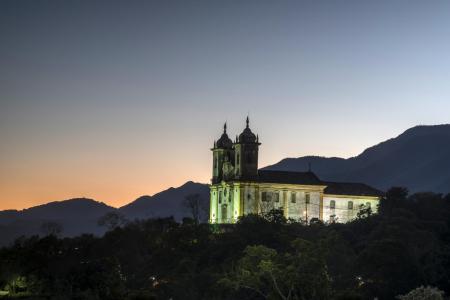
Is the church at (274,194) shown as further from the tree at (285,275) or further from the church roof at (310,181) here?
the tree at (285,275)

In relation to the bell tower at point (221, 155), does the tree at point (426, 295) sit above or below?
below

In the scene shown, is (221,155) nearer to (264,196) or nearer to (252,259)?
(264,196)

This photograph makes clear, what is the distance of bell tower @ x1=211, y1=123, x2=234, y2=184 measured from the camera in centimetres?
12325

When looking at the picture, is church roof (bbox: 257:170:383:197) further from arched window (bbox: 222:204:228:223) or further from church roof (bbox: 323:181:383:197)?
arched window (bbox: 222:204:228:223)

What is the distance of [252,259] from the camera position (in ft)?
256

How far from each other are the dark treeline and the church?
5070 millimetres

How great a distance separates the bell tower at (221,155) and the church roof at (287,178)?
630 cm

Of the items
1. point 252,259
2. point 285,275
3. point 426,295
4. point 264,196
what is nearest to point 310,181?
point 264,196

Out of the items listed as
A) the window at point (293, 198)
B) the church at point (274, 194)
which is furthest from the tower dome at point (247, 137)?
the window at point (293, 198)

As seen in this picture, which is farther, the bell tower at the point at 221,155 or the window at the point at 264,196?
the bell tower at the point at 221,155

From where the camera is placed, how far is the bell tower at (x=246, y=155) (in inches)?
4567

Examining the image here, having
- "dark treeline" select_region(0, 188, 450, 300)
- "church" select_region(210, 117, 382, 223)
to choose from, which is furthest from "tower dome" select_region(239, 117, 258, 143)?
"dark treeline" select_region(0, 188, 450, 300)

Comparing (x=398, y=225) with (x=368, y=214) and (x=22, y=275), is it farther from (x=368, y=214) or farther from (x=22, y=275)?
(x=22, y=275)

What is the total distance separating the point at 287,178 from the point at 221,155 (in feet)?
38.3
